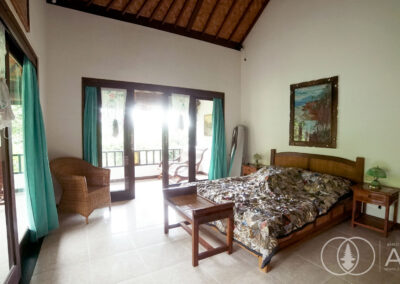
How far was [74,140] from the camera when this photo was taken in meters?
3.65

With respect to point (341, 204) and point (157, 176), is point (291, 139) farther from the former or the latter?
point (157, 176)

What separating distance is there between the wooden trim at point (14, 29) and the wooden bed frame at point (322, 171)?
9.45ft

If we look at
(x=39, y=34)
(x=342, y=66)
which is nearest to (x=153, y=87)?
(x=39, y=34)

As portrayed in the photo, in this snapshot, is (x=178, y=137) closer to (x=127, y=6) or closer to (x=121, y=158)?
(x=121, y=158)

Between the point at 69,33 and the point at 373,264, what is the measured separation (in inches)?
203

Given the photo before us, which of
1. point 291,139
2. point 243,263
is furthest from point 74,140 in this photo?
point 291,139


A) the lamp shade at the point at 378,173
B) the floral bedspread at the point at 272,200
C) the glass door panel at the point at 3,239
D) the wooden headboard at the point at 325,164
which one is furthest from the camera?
the wooden headboard at the point at 325,164

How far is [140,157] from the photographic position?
19.7 feet

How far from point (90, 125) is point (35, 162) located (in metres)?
1.37

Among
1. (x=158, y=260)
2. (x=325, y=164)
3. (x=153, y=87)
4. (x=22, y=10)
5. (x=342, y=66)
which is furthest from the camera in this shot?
(x=153, y=87)

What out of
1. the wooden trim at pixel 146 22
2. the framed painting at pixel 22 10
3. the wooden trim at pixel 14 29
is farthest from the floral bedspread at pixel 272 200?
the wooden trim at pixel 146 22

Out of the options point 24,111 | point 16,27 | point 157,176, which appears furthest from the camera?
point 157,176

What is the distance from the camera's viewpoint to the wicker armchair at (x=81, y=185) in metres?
3.02

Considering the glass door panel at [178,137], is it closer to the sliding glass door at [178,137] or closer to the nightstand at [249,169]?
the sliding glass door at [178,137]
